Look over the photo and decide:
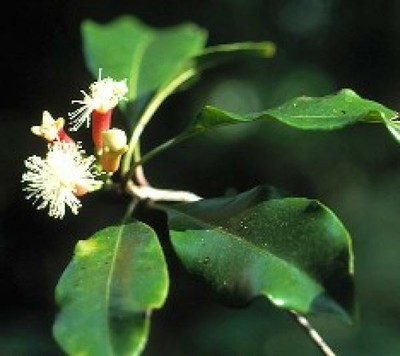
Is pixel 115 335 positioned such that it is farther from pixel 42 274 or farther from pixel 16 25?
pixel 16 25

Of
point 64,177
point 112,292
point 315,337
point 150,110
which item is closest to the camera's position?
point 112,292

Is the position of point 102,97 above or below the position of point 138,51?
above

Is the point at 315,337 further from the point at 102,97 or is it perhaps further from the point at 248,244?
the point at 102,97

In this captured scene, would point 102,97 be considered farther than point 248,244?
Yes

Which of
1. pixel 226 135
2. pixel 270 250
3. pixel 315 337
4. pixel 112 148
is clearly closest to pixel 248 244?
pixel 270 250

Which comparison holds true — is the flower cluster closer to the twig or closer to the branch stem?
the branch stem

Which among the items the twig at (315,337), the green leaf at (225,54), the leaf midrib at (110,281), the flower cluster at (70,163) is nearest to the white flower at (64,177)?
the flower cluster at (70,163)
